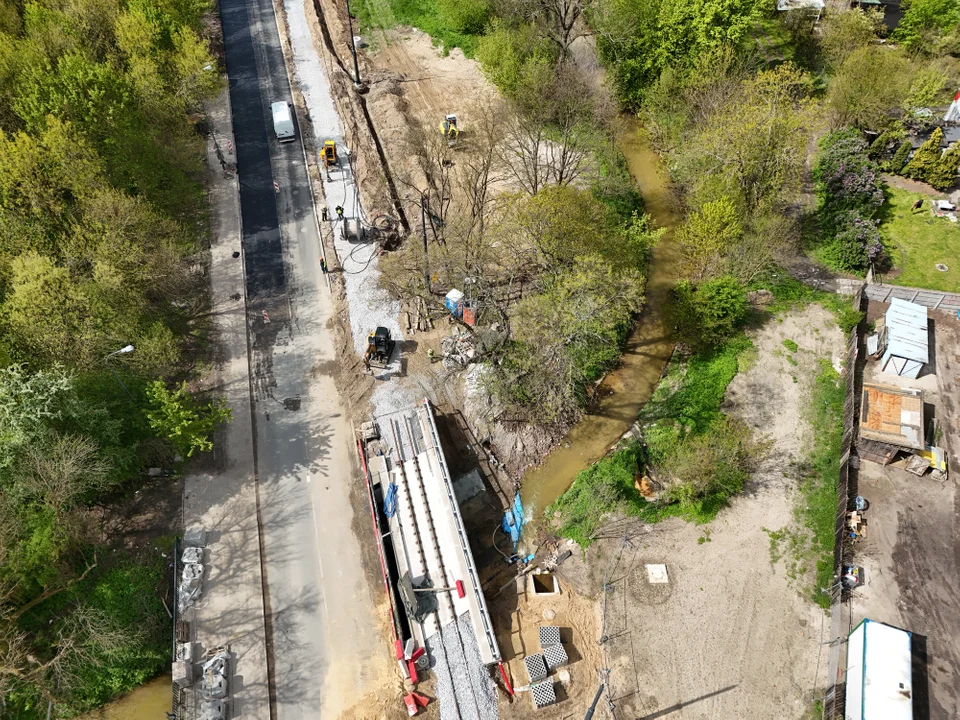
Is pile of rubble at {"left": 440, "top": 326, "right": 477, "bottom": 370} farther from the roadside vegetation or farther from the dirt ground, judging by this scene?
the dirt ground

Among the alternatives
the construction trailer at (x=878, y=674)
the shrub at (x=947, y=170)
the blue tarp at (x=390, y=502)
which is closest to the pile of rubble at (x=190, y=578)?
the blue tarp at (x=390, y=502)

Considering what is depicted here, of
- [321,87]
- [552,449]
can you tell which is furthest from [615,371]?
[321,87]

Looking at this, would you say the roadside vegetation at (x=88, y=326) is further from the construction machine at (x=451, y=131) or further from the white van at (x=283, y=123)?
the construction machine at (x=451, y=131)

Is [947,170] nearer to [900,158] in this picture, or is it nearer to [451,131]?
[900,158]

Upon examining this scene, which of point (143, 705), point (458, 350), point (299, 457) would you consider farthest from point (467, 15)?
point (143, 705)

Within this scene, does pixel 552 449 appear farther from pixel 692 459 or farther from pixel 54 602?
pixel 54 602

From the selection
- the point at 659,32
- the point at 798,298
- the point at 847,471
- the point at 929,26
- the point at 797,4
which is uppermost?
the point at 797,4

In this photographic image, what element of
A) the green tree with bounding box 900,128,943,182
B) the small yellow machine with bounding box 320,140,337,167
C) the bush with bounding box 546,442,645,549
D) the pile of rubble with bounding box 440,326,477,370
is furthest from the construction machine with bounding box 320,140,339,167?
the green tree with bounding box 900,128,943,182
